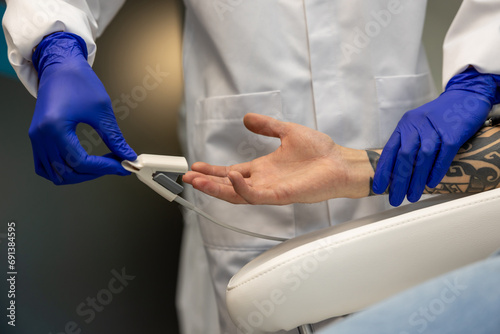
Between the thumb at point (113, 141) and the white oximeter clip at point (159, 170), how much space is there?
0.01 meters

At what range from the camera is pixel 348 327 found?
0.39 meters

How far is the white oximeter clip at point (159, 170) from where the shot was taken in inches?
29.2

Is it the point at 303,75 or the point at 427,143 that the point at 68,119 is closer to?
the point at 303,75

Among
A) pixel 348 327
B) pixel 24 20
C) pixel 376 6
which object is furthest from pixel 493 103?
pixel 24 20

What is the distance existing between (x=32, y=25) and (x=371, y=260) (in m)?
0.75

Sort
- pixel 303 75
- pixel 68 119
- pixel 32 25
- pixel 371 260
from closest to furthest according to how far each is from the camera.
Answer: pixel 371 260 → pixel 68 119 → pixel 32 25 → pixel 303 75

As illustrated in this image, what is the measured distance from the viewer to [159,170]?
0.75 m

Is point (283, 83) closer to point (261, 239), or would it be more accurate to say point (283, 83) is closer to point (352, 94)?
point (352, 94)

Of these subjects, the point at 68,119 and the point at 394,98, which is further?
the point at 394,98

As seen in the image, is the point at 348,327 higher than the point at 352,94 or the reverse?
higher

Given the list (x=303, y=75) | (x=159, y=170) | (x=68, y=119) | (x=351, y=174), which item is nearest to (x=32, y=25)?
(x=68, y=119)

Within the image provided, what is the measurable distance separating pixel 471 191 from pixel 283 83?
0.43 m

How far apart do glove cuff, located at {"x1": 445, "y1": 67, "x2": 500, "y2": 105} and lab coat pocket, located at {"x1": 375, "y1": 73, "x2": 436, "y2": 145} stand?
0.10 metres

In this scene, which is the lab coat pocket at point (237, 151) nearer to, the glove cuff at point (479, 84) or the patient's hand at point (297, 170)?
the patient's hand at point (297, 170)
